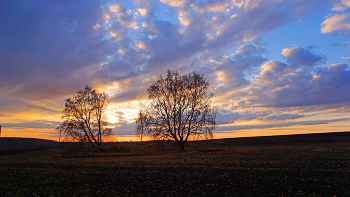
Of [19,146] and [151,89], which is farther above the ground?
[151,89]

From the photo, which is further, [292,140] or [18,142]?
[18,142]

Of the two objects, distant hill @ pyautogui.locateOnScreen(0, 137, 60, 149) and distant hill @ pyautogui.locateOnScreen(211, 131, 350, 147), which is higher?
distant hill @ pyautogui.locateOnScreen(0, 137, 60, 149)

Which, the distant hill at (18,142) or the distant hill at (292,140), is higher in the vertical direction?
the distant hill at (18,142)

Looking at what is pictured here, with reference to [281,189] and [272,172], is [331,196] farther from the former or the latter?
[272,172]

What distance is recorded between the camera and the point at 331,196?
23.1 feet

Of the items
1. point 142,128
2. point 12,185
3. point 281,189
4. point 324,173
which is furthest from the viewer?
point 142,128

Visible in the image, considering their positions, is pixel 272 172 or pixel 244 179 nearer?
pixel 244 179

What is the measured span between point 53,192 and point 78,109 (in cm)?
3071

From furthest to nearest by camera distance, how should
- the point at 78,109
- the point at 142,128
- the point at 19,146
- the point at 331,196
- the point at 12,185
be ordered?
the point at 19,146, the point at 78,109, the point at 142,128, the point at 12,185, the point at 331,196

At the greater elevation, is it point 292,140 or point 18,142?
point 18,142

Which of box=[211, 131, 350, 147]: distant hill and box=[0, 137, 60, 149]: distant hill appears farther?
box=[0, 137, 60, 149]: distant hill

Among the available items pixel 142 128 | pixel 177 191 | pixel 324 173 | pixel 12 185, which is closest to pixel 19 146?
pixel 142 128

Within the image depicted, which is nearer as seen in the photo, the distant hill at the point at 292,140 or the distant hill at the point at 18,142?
the distant hill at the point at 292,140

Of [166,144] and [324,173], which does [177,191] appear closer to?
[324,173]
